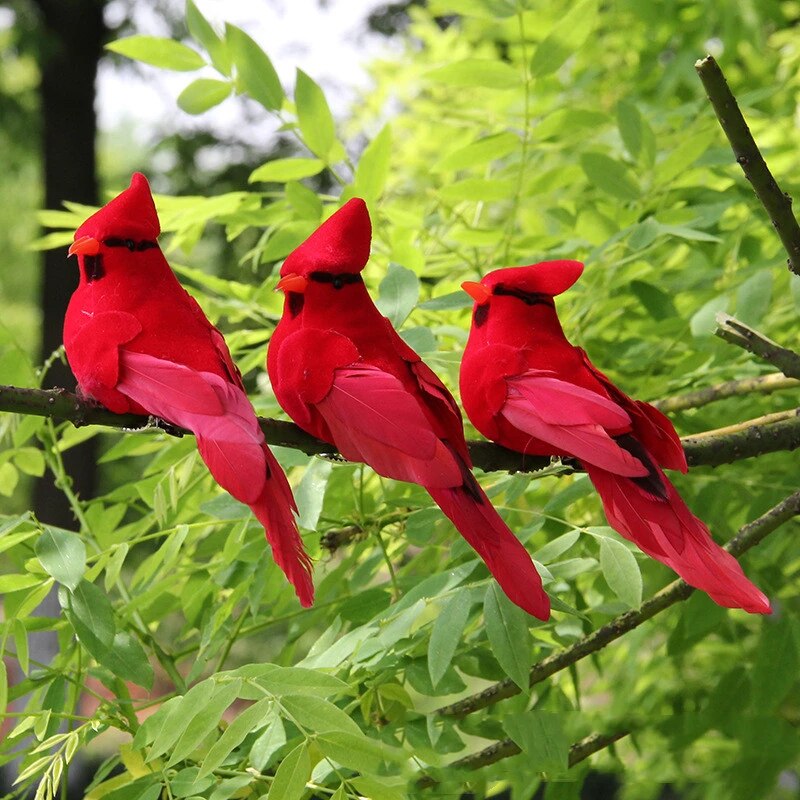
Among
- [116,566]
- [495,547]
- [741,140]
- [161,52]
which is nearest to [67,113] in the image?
[161,52]

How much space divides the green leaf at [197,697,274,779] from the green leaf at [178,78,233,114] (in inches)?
29.7

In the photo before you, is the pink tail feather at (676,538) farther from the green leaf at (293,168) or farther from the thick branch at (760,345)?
the green leaf at (293,168)

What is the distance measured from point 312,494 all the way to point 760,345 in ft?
1.48

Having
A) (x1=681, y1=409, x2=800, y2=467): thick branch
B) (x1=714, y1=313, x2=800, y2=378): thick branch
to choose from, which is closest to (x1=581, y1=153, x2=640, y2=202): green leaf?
(x1=714, y1=313, x2=800, y2=378): thick branch

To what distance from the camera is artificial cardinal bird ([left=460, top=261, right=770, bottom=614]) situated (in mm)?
756

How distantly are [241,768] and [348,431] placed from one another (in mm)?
416

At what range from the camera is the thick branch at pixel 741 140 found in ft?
2.82

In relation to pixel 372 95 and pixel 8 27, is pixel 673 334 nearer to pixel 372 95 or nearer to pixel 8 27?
pixel 372 95

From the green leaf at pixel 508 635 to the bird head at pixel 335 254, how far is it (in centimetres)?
32

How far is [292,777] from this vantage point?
790 millimetres

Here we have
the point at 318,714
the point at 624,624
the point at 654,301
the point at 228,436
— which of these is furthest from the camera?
the point at 654,301

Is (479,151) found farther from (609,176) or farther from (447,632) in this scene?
(447,632)

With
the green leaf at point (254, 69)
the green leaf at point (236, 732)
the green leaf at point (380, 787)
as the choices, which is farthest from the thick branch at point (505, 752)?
the green leaf at point (254, 69)

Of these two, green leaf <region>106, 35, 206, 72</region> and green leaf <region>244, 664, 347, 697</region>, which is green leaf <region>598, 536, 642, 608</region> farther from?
green leaf <region>106, 35, 206, 72</region>
